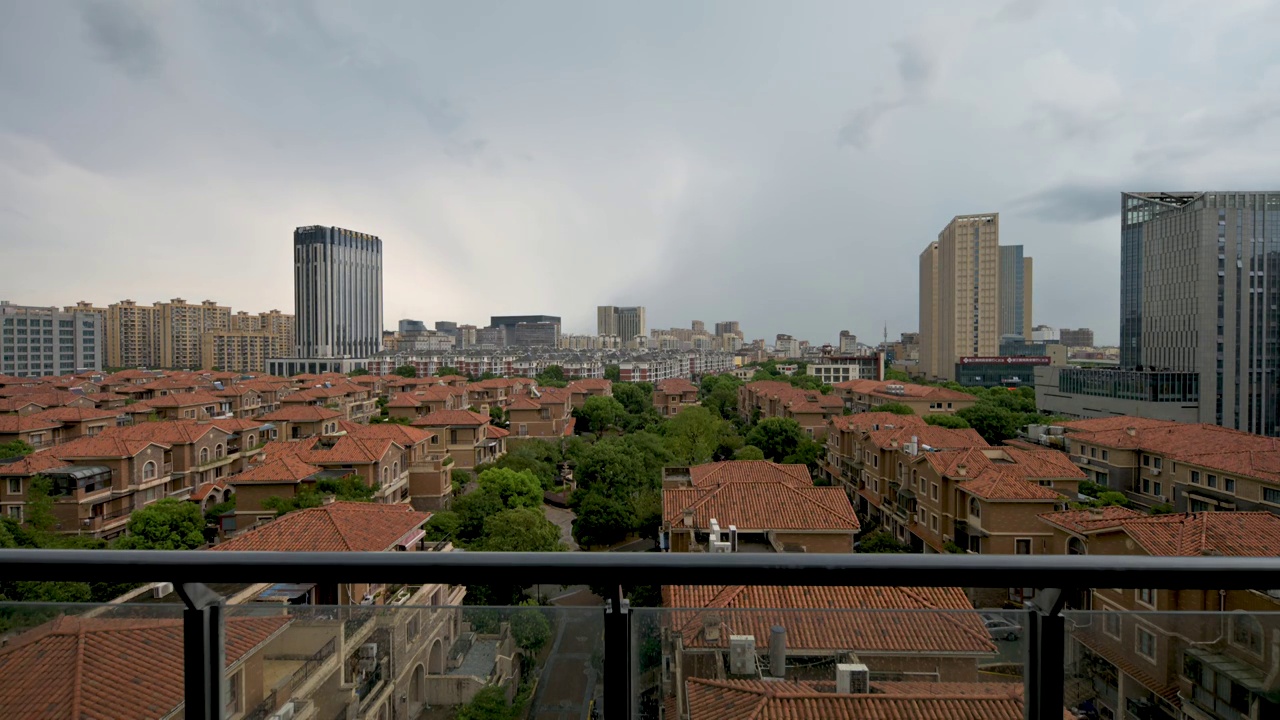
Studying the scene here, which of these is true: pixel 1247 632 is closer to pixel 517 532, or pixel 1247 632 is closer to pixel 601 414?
pixel 517 532

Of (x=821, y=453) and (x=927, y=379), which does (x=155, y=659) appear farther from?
(x=927, y=379)

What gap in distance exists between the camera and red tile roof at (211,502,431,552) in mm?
6336

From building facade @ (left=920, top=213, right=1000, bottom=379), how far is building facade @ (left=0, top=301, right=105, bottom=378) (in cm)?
5145

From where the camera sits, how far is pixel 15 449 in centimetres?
1309

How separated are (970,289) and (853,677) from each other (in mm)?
42394

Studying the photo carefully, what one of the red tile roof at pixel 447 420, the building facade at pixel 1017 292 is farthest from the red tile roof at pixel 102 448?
the building facade at pixel 1017 292

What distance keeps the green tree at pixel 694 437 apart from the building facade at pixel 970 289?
2631 cm

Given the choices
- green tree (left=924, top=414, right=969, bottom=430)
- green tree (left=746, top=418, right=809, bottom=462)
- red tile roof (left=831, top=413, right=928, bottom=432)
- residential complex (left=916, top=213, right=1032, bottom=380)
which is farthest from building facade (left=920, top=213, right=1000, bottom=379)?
green tree (left=746, top=418, right=809, bottom=462)

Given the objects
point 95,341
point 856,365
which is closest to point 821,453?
point 856,365

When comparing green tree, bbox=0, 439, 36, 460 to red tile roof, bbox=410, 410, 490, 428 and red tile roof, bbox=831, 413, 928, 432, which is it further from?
red tile roof, bbox=831, 413, 928, 432

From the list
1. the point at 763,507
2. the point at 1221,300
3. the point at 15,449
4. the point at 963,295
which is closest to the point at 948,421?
the point at 763,507

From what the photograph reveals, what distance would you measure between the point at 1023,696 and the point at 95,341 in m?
50.0

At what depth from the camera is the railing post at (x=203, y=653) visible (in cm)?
79

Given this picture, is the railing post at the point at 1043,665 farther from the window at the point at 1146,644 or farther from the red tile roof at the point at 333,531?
the red tile roof at the point at 333,531
